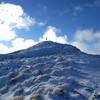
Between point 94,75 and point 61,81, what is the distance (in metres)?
19.7

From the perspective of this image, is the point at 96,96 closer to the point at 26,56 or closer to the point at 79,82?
the point at 79,82

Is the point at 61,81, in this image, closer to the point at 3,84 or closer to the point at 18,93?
the point at 18,93

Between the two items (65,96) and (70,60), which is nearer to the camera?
(65,96)

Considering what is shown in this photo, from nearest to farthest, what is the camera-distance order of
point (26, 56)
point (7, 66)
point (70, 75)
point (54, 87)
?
point (54, 87) → point (70, 75) → point (7, 66) → point (26, 56)

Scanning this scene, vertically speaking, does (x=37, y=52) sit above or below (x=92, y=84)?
above

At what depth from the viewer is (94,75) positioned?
12419 cm

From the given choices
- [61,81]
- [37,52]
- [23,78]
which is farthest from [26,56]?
[61,81]

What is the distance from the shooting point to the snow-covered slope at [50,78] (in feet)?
316

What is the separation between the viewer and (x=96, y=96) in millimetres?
90500

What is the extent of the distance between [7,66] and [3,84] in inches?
1129

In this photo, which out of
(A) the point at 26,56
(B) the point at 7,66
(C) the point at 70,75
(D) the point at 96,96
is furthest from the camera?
(A) the point at 26,56

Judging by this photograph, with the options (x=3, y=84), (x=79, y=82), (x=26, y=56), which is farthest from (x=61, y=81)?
(x=26, y=56)

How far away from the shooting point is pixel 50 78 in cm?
11750

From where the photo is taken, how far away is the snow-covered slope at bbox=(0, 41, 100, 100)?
3797 inches
